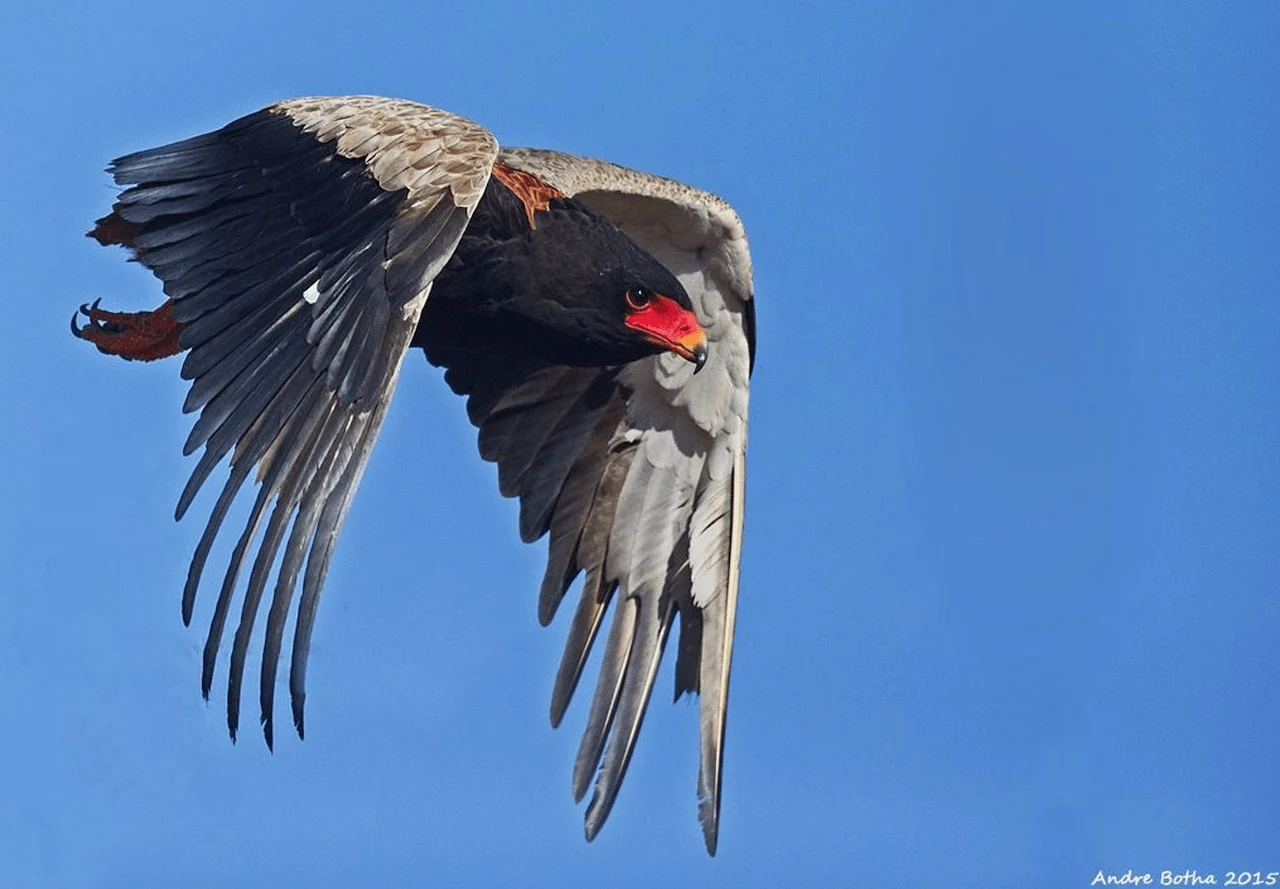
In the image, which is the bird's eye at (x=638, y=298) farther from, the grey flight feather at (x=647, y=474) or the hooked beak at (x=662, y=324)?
the grey flight feather at (x=647, y=474)

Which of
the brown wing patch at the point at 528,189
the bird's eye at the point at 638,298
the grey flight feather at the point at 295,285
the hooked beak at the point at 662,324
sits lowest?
the grey flight feather at the point at 295,285

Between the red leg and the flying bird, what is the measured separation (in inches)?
0.4

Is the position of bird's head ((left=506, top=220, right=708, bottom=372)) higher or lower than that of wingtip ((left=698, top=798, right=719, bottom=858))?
higher

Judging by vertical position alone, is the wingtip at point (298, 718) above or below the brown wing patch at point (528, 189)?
below

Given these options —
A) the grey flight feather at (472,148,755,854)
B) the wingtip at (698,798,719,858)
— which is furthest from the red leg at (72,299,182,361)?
the wingtip at (698,798,719,858)

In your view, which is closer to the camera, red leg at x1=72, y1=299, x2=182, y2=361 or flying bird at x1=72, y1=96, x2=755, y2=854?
flying bird at x1=72, y1=96, x2=755, y2=854

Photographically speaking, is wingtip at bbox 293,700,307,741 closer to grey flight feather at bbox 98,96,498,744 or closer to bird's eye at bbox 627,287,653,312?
grey flight feather at bbox 98,96,498,744

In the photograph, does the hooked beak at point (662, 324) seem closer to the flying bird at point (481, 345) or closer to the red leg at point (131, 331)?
the flying bird at point (481, 345)

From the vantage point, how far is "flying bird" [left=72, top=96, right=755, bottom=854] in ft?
21.7

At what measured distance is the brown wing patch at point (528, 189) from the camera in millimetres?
8305

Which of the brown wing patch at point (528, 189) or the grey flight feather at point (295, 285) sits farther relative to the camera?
the brown wing patch at point (528, 189)

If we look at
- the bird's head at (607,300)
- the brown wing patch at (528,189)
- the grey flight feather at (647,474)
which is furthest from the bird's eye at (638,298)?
the grey flight feather at (647,474)

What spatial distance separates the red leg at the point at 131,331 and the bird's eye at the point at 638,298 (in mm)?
2057

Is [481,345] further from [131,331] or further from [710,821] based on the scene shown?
[710,821]
